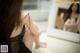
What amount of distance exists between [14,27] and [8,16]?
7cm

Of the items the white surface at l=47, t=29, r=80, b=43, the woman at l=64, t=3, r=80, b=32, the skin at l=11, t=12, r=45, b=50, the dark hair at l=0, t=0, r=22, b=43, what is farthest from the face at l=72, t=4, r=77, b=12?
the dark hair at l=0, t=0, r=22, b=43

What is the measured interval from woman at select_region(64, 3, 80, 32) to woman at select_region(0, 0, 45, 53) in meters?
0.27

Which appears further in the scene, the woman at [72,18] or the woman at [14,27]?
the woman at [72,18]

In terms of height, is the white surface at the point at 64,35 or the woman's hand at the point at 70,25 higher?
the woman's hand at the point at 70,25

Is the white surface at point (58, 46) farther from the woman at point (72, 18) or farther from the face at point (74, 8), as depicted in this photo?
the face at point (74, 8)

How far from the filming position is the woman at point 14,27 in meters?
0.86

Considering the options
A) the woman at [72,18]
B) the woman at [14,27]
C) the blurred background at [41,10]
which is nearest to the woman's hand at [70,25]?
the woman at [72,18]

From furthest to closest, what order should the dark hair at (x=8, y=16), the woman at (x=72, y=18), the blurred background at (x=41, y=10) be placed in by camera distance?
the blurred background at (x=41, y=10)
the woman at (x=72, y=18)
the dark hair at (x=8, y=16)

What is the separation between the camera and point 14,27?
915 mm

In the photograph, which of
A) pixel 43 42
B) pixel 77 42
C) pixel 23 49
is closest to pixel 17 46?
pixel 23 49

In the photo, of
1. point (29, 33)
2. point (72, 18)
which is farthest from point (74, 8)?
point (29, 33)

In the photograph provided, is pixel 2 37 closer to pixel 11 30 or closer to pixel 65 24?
pixel 11 30

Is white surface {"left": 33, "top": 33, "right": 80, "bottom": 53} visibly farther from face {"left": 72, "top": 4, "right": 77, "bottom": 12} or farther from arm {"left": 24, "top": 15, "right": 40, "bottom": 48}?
face {"left": 72, "top": 4, "right": 77, "bottom": 12}

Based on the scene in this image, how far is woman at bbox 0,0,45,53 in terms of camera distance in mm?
860
